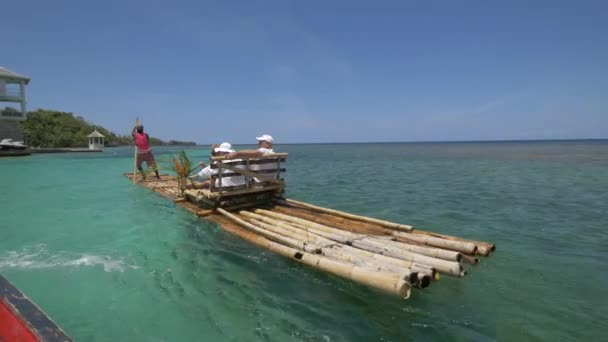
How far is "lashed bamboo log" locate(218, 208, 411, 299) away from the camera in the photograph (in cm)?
413

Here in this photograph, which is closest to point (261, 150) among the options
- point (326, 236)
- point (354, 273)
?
point (326, 236)

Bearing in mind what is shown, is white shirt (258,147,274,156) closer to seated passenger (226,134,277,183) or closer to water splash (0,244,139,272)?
seated passenger (226,134,277,183)

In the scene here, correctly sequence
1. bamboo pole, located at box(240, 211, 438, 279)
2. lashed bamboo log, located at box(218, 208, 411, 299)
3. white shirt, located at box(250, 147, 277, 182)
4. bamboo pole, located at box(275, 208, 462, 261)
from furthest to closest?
1. white shirt, located at box(250, 147, 277, 182)
2. bamboo pole, located at box(275, 208, 462, 261)
3. bamboo pole, located at box(240, 211, 438, 279)
4. lashed bamboo log, located at box(218, 208, 411, 299)

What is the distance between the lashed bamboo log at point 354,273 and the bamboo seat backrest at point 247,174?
10.1ft

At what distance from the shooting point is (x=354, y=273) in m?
4.66

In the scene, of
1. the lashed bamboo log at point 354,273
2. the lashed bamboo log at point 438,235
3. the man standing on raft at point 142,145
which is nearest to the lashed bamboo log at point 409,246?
the lashed bamboo log at point 438,235

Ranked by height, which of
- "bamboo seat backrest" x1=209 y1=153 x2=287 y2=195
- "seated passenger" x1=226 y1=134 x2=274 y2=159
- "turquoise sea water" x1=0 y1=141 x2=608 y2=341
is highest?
"seated passenger" x1=226 y1=134 x2=274 y2=159

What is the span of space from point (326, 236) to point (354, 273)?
178 cm

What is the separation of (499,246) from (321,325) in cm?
530

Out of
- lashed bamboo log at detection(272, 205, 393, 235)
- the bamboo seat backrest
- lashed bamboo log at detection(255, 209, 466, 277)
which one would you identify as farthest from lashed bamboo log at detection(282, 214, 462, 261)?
the bamboo seat backrest

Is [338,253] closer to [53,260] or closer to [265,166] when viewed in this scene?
[265,166]

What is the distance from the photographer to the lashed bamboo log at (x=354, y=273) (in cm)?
413

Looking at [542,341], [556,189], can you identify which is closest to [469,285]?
[542,341]

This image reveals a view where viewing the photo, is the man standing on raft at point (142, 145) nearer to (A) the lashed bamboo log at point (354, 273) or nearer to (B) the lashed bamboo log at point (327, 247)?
(B) the lashed bamboo log at point (327, 247)
